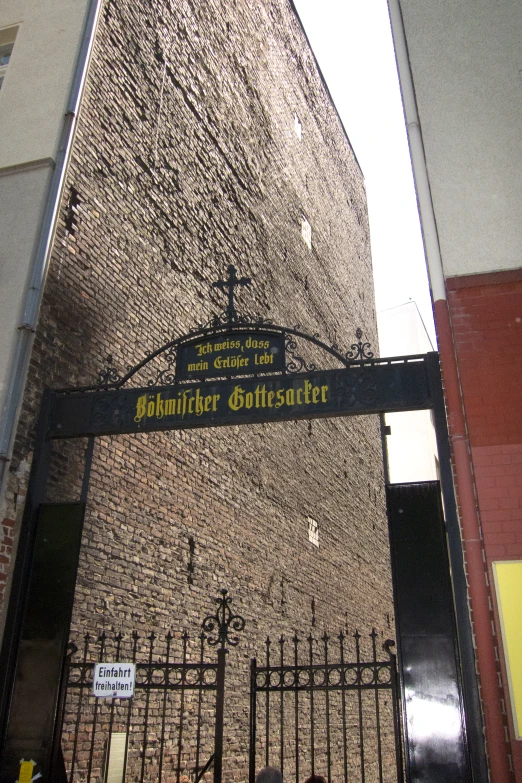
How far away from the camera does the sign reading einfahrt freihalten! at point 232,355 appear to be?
6082 millimetres

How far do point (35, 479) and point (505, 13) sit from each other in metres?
6.39

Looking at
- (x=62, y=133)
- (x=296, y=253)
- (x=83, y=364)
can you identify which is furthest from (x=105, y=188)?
(x=296, y=253)

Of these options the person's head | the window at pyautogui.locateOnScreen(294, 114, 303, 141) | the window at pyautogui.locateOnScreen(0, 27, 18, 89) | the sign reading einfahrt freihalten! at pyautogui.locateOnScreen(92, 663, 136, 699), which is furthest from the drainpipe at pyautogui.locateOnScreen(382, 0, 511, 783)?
the window at pyautogui.locateOnScreen(294, 114, 303, 141)

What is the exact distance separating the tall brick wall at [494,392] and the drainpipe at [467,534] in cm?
6

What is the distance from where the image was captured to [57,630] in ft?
17.9

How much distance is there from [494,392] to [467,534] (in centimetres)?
111

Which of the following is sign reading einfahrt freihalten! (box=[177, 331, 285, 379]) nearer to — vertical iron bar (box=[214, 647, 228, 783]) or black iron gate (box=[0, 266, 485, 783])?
black iron gate (box=[0, 266, 485, 783])

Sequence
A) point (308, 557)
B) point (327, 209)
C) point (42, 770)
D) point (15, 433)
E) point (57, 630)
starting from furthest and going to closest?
point (327, 209), point (308, 557), point (15, 433), point (57, 630), point (42, 770)

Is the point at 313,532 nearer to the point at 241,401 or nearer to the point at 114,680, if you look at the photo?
the point at 241,401

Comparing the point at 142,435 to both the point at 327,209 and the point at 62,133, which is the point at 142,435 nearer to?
the point at 62,133

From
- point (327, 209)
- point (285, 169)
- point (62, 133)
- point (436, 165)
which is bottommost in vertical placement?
point (436, 165)

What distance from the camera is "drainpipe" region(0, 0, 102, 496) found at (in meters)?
5.74

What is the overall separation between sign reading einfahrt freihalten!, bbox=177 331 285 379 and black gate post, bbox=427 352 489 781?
1.40 meters

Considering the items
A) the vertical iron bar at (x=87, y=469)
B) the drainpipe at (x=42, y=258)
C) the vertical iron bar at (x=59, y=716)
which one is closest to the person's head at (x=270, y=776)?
the vertical iron bar at (x=59, y=716)
